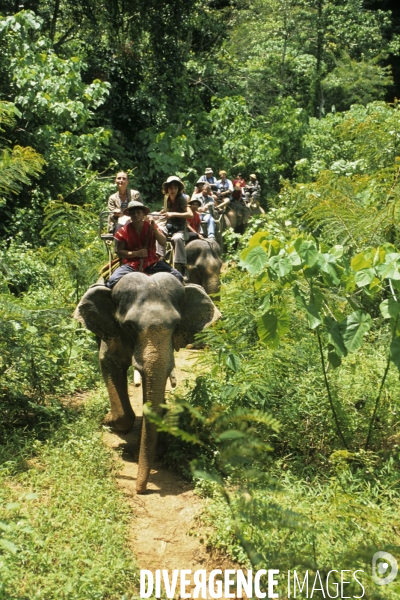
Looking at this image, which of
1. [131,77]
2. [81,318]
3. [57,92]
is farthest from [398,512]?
[131,77]

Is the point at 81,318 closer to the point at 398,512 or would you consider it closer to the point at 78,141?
the point at 398,512

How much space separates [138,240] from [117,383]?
130 centimetres

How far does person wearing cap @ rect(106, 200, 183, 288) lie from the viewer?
7090mm

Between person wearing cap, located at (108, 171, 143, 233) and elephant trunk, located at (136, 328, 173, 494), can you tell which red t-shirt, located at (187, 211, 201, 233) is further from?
elephant trunk, located at (136, 328, 173, 494)

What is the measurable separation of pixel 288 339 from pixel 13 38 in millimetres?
8091

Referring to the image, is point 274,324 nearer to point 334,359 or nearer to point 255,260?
point 334,359

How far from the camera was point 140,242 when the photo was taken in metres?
7.21

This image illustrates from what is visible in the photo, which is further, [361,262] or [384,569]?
[361,262]

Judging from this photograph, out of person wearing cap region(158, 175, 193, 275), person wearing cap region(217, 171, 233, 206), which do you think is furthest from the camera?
person wearing cap region(217, 171, 233, 206)

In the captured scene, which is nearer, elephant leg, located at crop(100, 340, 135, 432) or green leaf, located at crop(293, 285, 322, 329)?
green leaf, located at crop(293, 285, 322, 329)

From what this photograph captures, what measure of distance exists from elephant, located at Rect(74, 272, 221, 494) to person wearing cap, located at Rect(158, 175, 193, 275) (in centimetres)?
239

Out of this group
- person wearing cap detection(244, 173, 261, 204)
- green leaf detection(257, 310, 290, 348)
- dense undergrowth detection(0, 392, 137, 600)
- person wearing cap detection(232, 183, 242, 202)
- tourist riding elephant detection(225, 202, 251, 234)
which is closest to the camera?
dense undergrowth detection(0, 392, 137, 600)

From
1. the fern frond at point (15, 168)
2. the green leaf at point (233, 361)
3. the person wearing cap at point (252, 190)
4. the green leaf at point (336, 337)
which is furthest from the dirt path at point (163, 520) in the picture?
the person wearing cap at point (252, 190)

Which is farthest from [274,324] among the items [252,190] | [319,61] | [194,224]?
[319,61]
